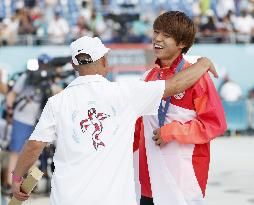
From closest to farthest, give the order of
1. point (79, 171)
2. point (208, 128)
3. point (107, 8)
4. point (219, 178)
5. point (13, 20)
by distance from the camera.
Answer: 1. point (79, 171)
2. point (208, 128)
3. point (219, 178)
4. point (13, 20)
5. point (107, 8)

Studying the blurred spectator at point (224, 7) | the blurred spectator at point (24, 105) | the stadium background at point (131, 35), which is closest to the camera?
the blurred spectator at point (24, 105)

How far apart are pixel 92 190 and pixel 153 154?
0.72 metres

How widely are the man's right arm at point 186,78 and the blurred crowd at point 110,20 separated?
15278 millimetres

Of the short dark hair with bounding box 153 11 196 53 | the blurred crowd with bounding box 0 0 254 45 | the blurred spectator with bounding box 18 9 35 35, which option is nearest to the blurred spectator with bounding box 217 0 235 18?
the blurred crowd with bounding box 0 0 254 45

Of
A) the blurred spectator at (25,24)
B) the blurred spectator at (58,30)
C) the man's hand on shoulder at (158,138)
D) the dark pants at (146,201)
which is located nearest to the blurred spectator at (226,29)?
the blurred spectator at (58,30)

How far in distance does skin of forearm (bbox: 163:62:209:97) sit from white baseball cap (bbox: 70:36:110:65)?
0.37m

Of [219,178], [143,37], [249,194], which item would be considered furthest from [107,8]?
[249,194]

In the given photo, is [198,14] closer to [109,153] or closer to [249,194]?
[249,194]

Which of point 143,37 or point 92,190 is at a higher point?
point 92,190

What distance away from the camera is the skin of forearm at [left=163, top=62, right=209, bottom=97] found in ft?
13.6

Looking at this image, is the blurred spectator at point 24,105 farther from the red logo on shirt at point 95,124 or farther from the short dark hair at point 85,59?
the red logo on shirt at point 95,124

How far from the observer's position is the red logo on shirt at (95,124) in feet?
13.1

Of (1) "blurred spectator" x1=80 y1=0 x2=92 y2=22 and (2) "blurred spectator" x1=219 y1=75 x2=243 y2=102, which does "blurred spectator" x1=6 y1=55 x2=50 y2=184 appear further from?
(1) "blurred spectator" x1=80 y1=0 x2=92 y2=22

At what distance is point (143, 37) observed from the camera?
20344mm
